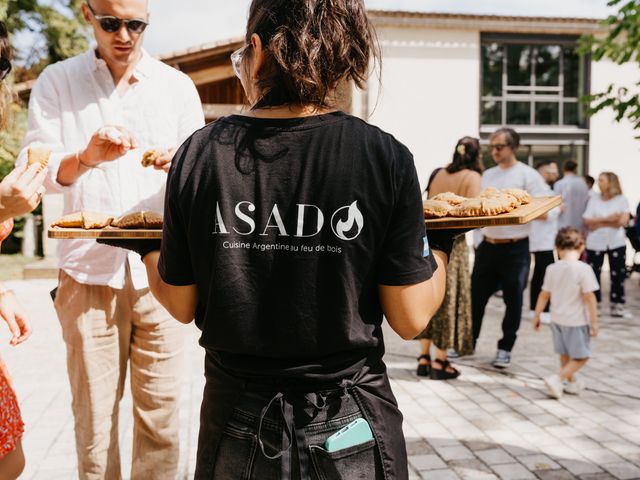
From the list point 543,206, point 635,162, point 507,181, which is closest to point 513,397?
point 507,181

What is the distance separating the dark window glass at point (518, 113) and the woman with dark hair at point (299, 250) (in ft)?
71.2

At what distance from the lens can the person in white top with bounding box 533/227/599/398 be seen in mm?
5168

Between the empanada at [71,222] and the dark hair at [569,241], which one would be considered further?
the dark hair at [569,241]

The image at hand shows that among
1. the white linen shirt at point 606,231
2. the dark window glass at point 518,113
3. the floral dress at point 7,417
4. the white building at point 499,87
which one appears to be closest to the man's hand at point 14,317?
the floral dress at point 7,417

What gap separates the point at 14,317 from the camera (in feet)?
7.84

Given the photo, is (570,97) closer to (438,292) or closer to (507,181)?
(507,181)

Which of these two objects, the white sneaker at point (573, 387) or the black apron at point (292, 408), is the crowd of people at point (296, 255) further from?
the white sneaker at point (573, 387)

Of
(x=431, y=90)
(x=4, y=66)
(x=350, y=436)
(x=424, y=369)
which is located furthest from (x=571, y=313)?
(x=431, y=90)

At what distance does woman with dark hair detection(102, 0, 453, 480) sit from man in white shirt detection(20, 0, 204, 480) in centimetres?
108

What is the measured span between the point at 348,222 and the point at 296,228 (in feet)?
0.40

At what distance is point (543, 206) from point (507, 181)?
4.38 meters

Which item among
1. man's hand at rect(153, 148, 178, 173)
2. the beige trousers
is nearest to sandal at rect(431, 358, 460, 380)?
the beige trousers

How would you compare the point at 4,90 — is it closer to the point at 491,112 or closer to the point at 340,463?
the point at 340,463

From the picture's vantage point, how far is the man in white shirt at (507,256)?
20.0 feet
